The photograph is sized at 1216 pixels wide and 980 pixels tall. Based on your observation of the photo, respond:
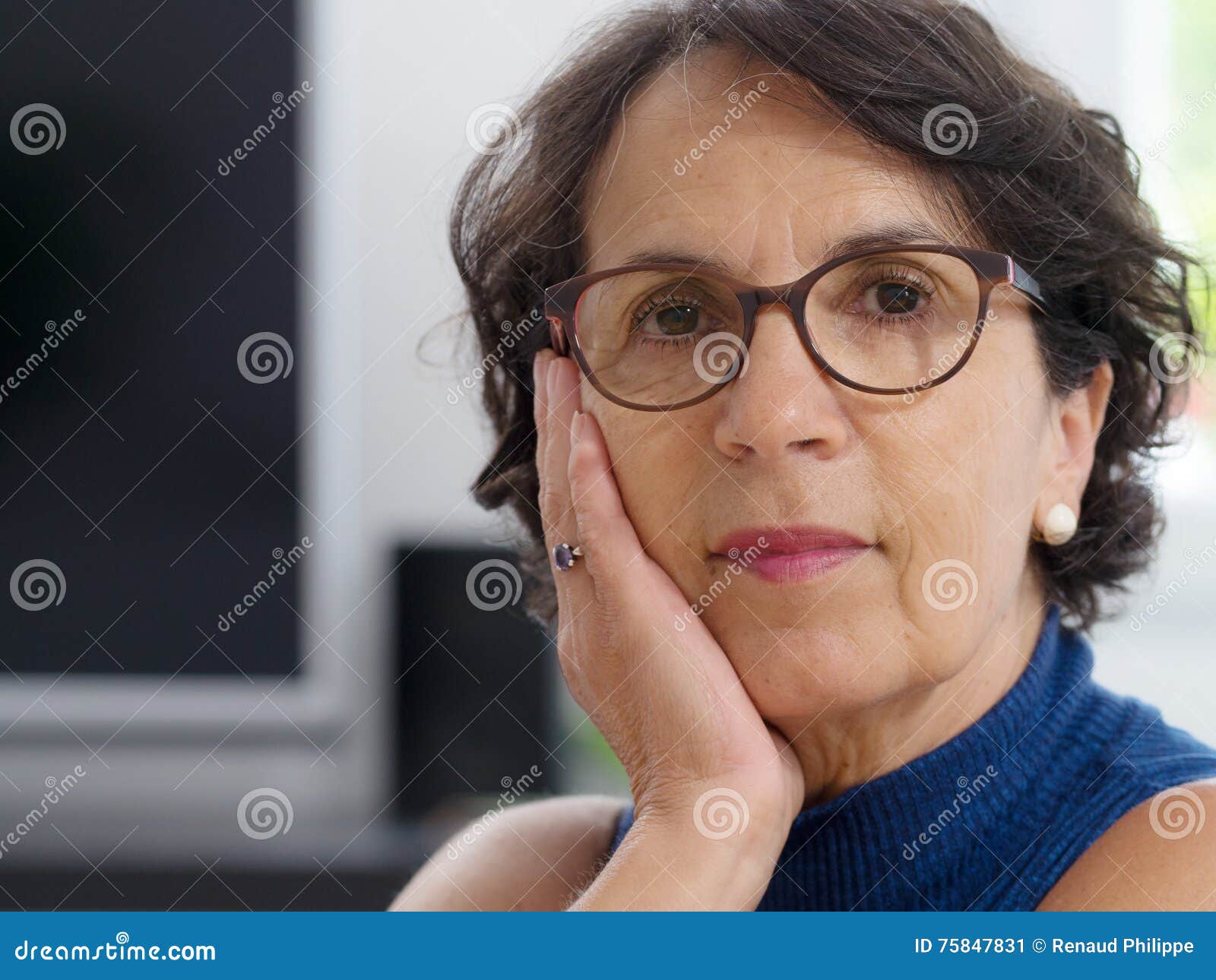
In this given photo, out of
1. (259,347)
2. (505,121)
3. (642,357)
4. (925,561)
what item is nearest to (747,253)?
(642,357)

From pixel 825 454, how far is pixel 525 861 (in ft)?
2.10

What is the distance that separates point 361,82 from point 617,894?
2297 mm

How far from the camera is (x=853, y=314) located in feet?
3.34

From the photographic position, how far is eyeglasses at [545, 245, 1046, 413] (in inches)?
39.6

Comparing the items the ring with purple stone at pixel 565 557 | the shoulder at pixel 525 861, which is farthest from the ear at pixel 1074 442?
the shoulder at pixel 525 861

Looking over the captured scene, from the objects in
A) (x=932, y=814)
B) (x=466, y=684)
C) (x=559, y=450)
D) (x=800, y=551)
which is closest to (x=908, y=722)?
(x=932, y=814)

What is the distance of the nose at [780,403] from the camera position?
3.21 ft

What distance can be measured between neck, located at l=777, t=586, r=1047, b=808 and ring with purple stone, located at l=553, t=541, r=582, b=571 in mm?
269

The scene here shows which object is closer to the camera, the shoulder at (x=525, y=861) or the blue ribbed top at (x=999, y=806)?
the blue ribbed top at (x=999, y=806)

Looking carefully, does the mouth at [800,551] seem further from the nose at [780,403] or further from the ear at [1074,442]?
the ear at [1074,442]

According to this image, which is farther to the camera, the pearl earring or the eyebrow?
the pearl earring

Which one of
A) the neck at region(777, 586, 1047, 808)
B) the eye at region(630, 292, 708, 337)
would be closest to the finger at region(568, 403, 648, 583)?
the eye at region(630, 292, 708, 337)

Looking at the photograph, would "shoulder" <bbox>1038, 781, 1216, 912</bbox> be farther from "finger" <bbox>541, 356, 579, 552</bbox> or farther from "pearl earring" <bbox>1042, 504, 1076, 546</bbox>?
"finger" <bbox>541, 356, 579, 552</bbox>

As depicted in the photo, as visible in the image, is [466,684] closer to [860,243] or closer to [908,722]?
[908,722]
